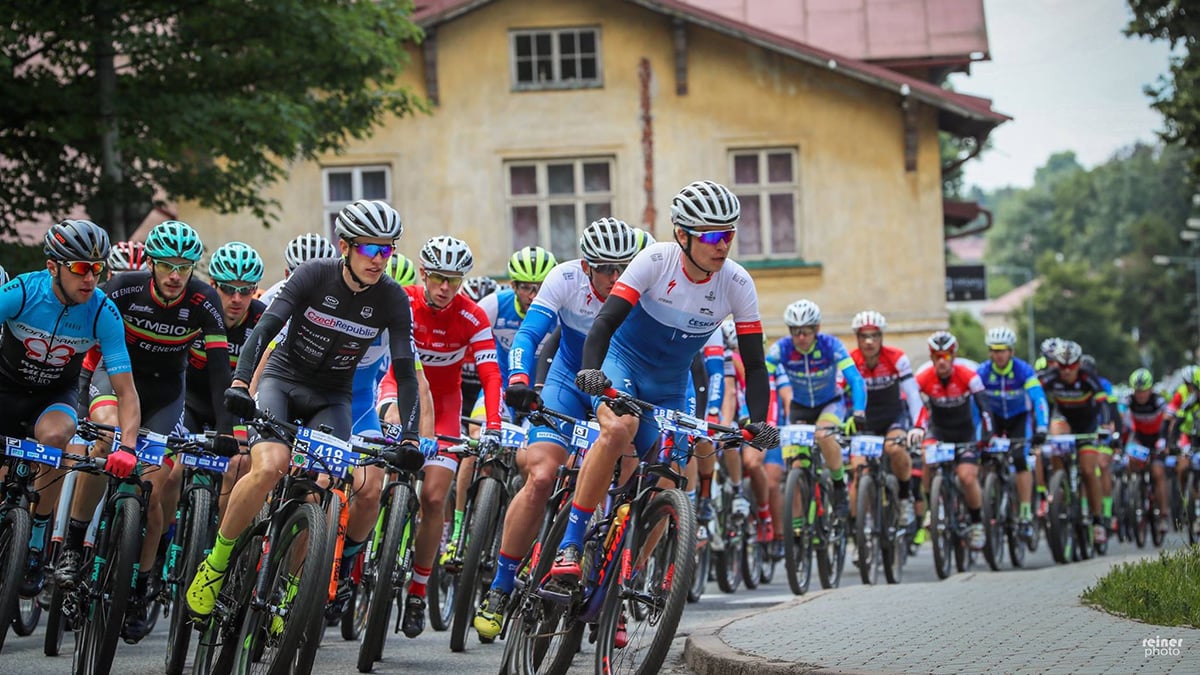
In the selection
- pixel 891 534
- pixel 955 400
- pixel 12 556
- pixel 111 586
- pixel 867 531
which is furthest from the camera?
pixel 955 400

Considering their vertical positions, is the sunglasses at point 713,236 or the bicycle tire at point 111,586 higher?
the sunglasses at point 713,236

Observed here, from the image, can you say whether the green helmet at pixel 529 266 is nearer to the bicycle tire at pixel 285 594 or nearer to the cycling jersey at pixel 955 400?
the bicycle tire at pixel 285 594

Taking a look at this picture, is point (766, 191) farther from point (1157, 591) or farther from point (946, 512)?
point (1157, 591)

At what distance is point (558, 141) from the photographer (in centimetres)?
3238

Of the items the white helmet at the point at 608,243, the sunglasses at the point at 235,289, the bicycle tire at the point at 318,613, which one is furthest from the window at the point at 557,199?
the bicycle tire at the point at 318,613

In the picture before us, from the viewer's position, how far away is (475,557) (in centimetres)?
997

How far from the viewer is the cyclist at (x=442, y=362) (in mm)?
10062

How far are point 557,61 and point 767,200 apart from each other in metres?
4.45

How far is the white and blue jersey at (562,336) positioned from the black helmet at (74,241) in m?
2.16

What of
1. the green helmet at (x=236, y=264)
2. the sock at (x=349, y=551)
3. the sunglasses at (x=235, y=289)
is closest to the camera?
the sock at (x=349, y=551)

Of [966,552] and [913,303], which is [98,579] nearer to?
[966,552]

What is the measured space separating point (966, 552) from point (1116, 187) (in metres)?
117

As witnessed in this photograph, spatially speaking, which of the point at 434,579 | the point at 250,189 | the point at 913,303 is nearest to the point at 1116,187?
the point at 913,303

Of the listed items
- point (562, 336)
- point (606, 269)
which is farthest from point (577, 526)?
point (562, 336)
